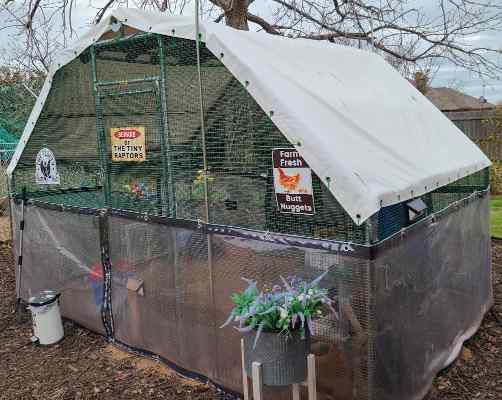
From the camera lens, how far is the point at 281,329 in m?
2.80

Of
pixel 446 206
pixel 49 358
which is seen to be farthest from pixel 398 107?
pixel 49 358

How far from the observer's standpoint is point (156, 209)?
14.0ft

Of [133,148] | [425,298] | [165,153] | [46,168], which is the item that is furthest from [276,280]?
[46,168]

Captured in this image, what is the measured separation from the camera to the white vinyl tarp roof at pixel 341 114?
302cm

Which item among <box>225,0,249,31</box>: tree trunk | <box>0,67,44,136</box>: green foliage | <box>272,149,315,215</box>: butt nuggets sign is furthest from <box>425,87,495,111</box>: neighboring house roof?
<box>272,149,315,215</box>: butt nuggets sign

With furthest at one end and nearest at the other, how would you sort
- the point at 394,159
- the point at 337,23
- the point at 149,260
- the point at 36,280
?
the point at 337,23
the point at 36,280
the point at 149,260
the point at 394,159

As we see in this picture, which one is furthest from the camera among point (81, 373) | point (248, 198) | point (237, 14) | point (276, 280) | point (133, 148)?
point (237, 14)

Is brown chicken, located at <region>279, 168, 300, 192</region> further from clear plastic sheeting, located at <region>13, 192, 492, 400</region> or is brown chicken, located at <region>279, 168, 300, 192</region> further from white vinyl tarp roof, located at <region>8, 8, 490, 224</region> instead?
clear plastic sheeting, located at <region>13, 192, 492, 400</region>

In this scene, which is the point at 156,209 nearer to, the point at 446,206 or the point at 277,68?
the point at 277,68

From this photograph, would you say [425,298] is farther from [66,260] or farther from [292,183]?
[66,260]

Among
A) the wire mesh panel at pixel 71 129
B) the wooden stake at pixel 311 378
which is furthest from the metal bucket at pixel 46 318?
the wooden stake at pixel 311 378

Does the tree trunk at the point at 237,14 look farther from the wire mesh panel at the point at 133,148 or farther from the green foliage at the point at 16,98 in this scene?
the green foliage at the point at 16,98

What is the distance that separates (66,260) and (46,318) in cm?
60

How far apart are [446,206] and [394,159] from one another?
37.8 inches
